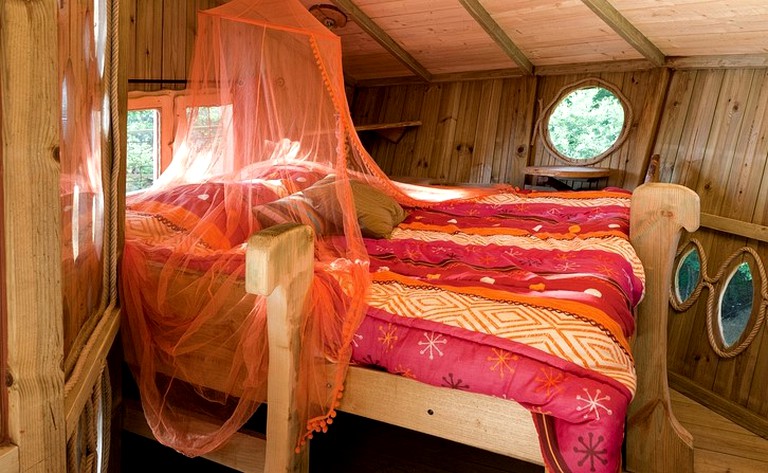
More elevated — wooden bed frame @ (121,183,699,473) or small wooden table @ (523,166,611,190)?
small wooden table @ (523,166,611,190)

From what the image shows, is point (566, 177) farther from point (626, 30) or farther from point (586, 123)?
point (626, 30)

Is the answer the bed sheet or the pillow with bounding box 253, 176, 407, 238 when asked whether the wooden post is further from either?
the pillow with bounding box 253, 176, 407, 238

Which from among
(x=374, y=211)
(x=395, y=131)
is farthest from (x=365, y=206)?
(x=395, y=131)

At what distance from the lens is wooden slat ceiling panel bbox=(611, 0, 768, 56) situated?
2.84 m

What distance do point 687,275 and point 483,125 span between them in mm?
1802

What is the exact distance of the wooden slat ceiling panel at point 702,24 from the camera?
284 cm

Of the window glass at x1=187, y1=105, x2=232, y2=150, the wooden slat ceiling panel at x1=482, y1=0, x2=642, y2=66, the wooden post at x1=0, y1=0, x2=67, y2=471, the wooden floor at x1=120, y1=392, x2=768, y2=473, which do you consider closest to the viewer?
the wooden post at x1=0, y1=0, x2=67, y2=471

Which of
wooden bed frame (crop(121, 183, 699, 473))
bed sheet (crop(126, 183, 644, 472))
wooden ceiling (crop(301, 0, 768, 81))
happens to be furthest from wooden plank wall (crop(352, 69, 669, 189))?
wooden bed frame (crop(121, 183, 699, 473))

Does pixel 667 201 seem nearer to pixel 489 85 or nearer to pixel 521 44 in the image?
pixel 521 44

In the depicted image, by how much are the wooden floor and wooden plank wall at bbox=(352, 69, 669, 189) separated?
1942mm

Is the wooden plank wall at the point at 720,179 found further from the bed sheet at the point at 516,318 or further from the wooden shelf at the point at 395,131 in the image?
the wooden shelf at the point at 395,131

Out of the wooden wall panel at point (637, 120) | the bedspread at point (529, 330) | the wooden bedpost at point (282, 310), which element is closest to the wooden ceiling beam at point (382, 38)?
the wooden wall panel at point (637, 120)

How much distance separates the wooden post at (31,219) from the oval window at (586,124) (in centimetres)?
382

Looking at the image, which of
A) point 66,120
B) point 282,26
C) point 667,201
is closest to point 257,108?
point 282,26
